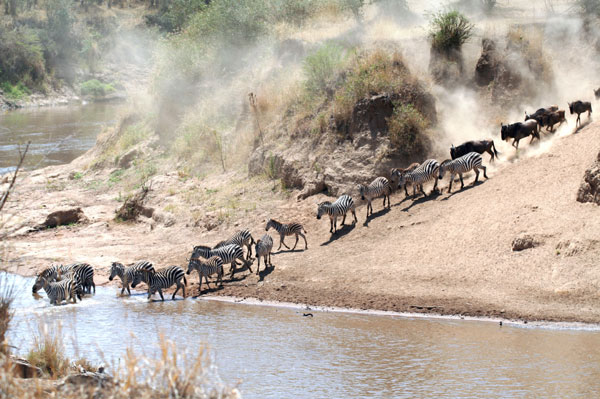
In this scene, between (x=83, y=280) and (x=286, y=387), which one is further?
(x=83, y=280)

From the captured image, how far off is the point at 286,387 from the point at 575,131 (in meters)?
12.8

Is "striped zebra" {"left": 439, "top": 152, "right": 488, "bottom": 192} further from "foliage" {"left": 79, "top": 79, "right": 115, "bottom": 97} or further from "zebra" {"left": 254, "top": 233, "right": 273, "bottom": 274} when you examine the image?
"foliage" {"left": 79, "top": 79, "right": 115, "bottom": 97}

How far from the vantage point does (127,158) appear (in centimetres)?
2764

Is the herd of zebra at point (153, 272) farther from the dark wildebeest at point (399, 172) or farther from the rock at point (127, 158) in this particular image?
the rock at point (127, 158)

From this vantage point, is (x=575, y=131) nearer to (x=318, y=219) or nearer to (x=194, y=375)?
(x=318, y=219)

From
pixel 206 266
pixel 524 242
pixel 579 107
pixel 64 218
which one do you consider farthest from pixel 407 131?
pixel 64 218

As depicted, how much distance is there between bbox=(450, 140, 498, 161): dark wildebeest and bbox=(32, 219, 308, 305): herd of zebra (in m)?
6.14

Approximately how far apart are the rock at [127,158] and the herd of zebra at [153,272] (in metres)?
12.3

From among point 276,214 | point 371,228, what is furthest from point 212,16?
point 371,228

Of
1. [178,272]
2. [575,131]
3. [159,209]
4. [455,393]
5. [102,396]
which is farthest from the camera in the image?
[159,209]

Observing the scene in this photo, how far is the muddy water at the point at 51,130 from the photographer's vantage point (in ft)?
116

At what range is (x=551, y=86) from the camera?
22203 mm

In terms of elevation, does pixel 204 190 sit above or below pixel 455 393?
above

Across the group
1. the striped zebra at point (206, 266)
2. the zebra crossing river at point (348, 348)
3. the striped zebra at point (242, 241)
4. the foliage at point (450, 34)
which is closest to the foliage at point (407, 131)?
the foliage at point (450, 34)
